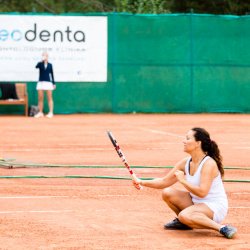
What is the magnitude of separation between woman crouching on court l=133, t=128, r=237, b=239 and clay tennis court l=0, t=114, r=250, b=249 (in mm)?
150

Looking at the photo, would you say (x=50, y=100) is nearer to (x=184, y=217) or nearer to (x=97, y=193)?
(x=97, y=193)

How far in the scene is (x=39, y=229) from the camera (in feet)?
22.7

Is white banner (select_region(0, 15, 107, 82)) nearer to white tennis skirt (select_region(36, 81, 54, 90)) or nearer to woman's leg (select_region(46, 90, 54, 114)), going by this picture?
white tennis skirt (select_region(36, 81, 54, 90))

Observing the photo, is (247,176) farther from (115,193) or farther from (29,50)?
(29,50)

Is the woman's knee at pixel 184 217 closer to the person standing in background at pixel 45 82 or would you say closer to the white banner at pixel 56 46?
the person standing in background at pixel 45 82

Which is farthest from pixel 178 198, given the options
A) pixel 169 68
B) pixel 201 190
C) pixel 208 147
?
pixel 169 68

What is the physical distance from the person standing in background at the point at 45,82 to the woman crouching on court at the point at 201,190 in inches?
607

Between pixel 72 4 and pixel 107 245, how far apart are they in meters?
41.1

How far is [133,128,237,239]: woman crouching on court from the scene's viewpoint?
260 inches

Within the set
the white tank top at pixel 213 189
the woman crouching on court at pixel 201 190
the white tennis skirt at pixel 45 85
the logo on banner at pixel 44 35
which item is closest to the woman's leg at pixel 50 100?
the white tennis skirt at pixel 45 85

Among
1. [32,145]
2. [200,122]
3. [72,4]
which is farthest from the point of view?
[72,4]

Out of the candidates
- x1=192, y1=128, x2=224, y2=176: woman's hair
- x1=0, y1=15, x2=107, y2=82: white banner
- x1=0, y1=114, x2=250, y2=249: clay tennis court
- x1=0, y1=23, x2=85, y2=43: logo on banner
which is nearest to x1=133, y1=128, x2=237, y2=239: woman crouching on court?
x1=192, y1=128, x2=224, y2=176: woman's hair

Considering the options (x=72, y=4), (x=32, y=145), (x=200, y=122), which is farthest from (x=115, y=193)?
(x=72, y=4)

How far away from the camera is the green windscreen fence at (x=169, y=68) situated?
77.9ft
